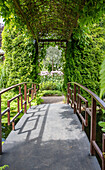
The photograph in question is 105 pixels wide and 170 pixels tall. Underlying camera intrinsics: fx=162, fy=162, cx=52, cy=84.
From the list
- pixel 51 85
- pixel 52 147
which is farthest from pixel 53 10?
pixel 51 85

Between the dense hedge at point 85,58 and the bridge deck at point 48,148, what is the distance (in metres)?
3.43

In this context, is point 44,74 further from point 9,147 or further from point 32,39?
point 9,147

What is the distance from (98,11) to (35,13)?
167 centimetres

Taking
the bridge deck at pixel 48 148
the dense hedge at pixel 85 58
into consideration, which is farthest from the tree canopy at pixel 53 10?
the bridge deck at pixel 48 148

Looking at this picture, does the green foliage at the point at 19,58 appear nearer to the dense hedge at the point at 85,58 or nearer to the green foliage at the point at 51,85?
the dense hedge at the point at 85,58

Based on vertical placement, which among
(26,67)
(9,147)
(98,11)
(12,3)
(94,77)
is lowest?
(9,147)

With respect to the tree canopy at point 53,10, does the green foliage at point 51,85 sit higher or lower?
lower

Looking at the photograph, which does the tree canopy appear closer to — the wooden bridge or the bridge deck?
the wooden bridge

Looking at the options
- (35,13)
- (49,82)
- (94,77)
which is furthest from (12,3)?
(49,82)

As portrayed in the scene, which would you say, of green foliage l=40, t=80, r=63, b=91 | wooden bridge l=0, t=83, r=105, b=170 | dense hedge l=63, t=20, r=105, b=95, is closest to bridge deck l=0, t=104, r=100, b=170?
wooden bridge l=0, t=83, r=105, b=170

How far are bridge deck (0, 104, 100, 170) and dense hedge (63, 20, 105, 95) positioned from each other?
135 inches

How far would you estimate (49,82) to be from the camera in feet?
35.4

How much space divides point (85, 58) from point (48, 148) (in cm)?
493

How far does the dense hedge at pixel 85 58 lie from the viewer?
20.8ft
